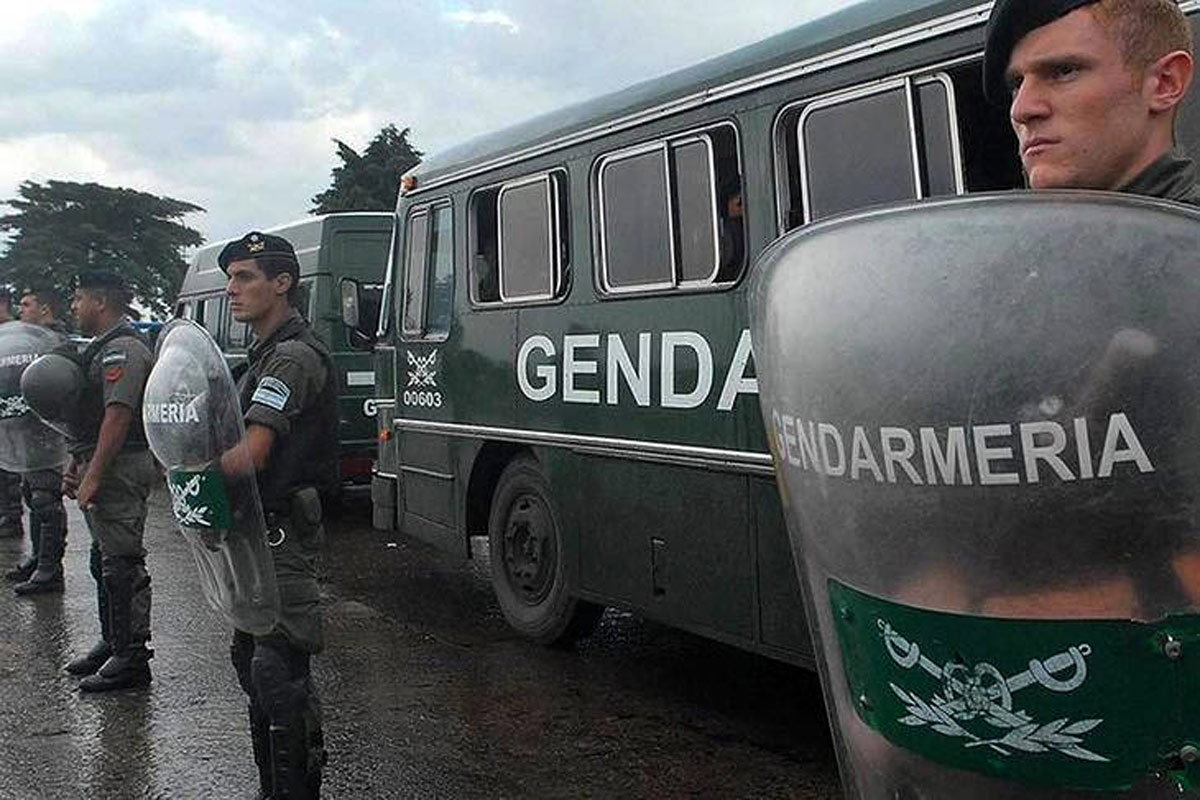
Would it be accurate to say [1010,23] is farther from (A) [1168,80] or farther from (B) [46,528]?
(B) [46,528]

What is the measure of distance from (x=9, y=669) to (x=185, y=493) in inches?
130

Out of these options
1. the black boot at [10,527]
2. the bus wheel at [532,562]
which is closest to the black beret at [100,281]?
the bus wheel at [532,562]

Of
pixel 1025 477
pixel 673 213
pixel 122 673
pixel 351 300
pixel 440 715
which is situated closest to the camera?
pixel 1025 477

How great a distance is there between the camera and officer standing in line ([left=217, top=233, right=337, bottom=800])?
12.3ft

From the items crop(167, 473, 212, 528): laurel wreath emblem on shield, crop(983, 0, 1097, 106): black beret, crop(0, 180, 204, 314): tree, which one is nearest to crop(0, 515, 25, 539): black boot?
crop(167, 473, 212, 528): laurel wreath emblem on shield

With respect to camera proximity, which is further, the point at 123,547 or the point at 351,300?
the point at 351,300

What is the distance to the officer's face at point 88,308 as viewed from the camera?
6266mm

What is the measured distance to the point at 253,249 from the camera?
4.09m

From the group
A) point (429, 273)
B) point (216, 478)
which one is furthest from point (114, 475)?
point (216, 478)

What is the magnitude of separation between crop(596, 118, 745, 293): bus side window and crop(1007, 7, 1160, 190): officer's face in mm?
3376

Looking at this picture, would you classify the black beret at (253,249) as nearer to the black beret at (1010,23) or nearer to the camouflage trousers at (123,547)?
the camouflage trousers at (123,547)

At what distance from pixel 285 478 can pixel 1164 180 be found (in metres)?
3.05

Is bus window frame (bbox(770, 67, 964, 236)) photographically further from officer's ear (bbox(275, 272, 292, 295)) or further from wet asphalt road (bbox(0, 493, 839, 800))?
wet asphalt road (bbox(0, 493, 839, 800))

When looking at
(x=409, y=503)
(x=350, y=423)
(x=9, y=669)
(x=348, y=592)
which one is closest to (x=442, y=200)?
(x=409, y=503)
